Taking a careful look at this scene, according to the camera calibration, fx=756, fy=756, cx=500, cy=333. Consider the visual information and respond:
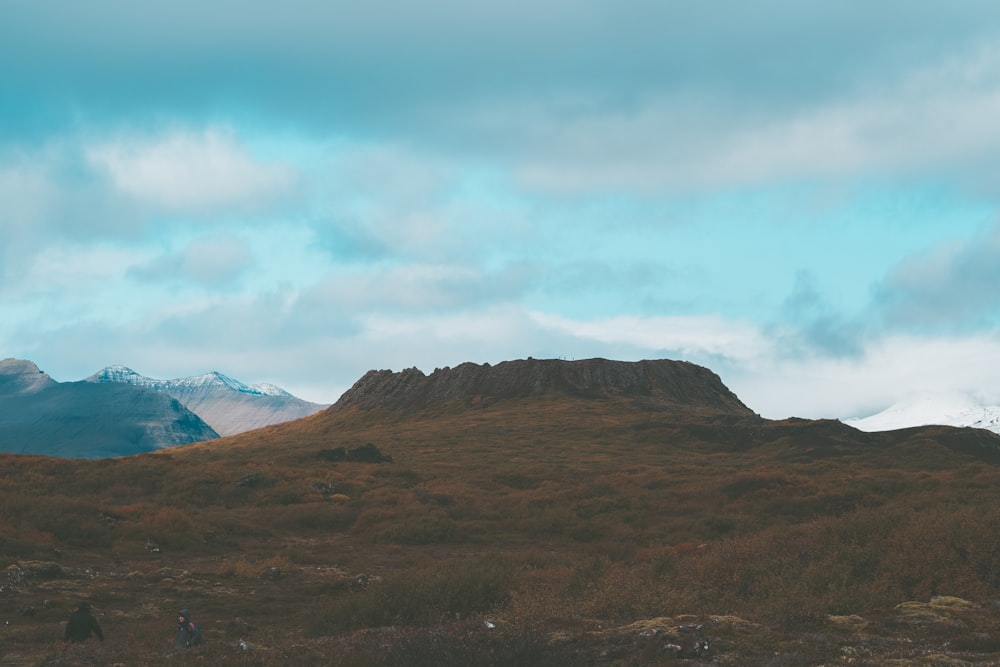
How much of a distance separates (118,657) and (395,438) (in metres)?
104

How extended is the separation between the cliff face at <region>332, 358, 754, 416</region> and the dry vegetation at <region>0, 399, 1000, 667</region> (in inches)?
3464

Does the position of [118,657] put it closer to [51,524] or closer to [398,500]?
[51,524]

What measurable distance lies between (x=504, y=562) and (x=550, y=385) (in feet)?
460

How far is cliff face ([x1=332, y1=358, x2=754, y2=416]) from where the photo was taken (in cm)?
16750

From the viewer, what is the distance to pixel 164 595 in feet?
95.6

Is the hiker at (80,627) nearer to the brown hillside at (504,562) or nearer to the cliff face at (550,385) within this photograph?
the brown hillside at (504,562)

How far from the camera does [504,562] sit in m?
30.9

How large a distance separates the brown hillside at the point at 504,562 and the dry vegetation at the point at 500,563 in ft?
0.36

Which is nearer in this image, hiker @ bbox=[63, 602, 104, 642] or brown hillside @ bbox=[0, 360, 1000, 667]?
brown hillside @ bbox=[0, 360, 1000, 667]

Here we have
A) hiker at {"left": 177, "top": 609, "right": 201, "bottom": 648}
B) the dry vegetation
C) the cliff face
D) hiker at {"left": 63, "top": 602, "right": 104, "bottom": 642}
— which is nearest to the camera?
the dry vegetation

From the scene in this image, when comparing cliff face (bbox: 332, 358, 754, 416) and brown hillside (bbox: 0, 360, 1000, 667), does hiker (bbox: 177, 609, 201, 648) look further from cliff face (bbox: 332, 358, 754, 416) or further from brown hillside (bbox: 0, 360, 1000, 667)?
cliff face (bbox: 332, 358, 754, 416)

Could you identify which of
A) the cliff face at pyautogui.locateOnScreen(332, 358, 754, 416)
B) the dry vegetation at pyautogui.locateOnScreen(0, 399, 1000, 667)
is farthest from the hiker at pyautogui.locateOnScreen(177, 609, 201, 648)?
the cliff face at pyautogui.locateOnScreen(332, 358, 754, 416)

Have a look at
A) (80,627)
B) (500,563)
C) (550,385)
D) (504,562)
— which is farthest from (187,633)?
(550,385)

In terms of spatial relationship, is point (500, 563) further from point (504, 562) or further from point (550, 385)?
point (550, 385)
